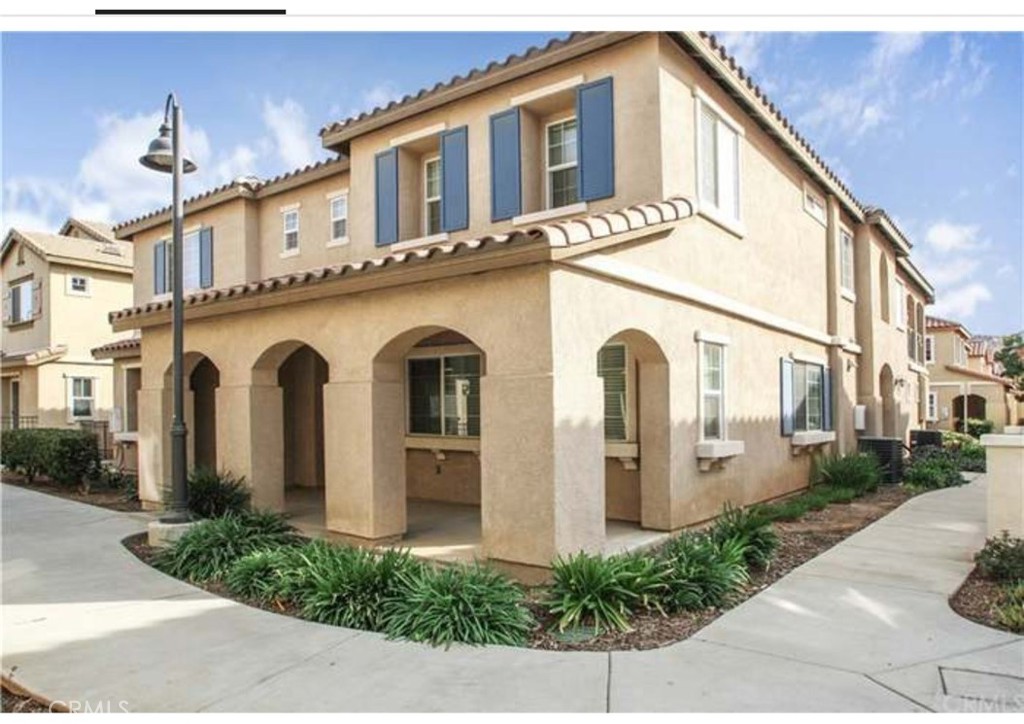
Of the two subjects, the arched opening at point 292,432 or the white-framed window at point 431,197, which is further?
the white-framed window at point 431,197

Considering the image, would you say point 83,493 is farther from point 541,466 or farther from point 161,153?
point 541,466

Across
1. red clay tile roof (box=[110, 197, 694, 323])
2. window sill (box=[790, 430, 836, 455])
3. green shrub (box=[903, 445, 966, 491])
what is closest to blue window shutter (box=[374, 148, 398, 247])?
red clay tile roof (box=[110, 197, 694, 323])

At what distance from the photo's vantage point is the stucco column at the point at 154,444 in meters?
11.6

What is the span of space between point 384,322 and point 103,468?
10.7 meters

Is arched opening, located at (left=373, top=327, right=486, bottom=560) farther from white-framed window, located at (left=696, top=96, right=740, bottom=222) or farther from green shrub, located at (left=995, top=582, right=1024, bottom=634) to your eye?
green shrub, located at (left=995, top=582, right=1024, bottom=634)

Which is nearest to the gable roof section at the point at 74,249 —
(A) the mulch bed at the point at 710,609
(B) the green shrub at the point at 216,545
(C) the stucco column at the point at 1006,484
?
(A) the mulch bed at the point at 710,609

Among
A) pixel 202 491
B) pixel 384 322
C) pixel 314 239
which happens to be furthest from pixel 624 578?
pixel 314 239

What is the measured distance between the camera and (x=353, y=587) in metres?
6.11

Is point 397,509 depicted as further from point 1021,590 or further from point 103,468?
point 103,468

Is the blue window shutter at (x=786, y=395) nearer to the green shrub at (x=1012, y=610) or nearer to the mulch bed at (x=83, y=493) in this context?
the green shrub at (x=1012, y=610)

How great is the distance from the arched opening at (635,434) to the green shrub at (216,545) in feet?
13.5

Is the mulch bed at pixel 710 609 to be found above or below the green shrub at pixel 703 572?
below

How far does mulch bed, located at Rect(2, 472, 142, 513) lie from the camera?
12359 millimetres

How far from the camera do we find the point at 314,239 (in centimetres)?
1388
